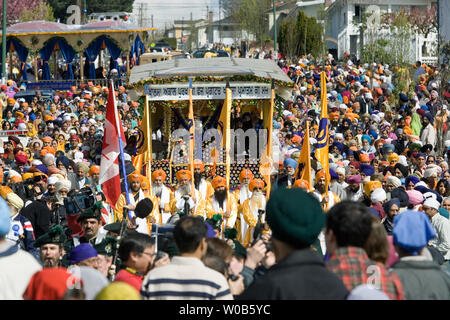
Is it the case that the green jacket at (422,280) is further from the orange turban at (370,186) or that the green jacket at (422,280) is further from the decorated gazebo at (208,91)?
the decorated gazebo at (208,91)

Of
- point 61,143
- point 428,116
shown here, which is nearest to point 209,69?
point 61,143

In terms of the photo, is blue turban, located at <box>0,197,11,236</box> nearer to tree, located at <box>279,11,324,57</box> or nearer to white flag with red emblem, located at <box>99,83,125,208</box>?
white flag with red emblem, located at <box>99,83,125,208</box>

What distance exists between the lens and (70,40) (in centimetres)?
3503

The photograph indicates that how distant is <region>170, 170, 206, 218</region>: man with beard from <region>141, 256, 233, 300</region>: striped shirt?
20.0 ft

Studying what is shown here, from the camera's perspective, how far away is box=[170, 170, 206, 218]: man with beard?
1169cm

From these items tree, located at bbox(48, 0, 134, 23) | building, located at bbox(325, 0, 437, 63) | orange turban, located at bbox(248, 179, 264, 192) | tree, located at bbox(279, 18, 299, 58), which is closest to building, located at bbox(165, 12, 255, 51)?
tree, located at bbox(48, 0, 134, 23)

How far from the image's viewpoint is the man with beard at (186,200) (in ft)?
38.3

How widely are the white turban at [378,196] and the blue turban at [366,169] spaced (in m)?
2.33

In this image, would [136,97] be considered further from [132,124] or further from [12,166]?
[132,124]

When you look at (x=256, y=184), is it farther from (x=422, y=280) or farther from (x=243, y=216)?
(x=422, y=280)

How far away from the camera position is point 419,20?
56531 millimetres

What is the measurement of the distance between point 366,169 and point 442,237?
12.6 feet
